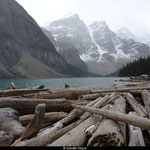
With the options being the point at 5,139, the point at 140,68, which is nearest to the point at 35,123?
the point at 5,139

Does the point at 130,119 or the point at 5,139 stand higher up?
the point at 130,119

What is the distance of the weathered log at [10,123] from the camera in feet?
13.5

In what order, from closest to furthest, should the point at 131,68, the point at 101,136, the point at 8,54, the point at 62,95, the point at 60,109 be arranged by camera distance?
the point at 101,136, the point at 60,109, the point at 62,95, the point at 131,68, the point at 8,54

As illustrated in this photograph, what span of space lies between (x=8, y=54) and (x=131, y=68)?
138163 millimetres

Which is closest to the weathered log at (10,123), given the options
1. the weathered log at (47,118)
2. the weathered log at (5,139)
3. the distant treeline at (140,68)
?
the weathered log at (5,139)

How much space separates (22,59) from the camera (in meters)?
200

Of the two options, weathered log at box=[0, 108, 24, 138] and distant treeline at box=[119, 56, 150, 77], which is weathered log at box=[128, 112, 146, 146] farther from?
distant treeline at box=[119, 56, 150, 77]

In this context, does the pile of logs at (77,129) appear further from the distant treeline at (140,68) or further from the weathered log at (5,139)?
the distant treeline at (140,68)

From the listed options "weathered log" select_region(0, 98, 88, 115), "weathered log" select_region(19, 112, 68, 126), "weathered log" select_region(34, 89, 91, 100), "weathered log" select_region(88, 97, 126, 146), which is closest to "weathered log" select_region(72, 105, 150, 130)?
"weathered log" select_region(88, 97, 126, 146)

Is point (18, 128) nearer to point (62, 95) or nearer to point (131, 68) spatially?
point (62, 95)

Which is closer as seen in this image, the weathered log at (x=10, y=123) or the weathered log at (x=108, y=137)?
the weathered log at (x=108, y=137)

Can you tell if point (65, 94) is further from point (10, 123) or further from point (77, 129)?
point (77, 129)

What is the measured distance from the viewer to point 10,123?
4352 mm

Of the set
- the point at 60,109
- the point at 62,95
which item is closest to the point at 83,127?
the point at 60,109
